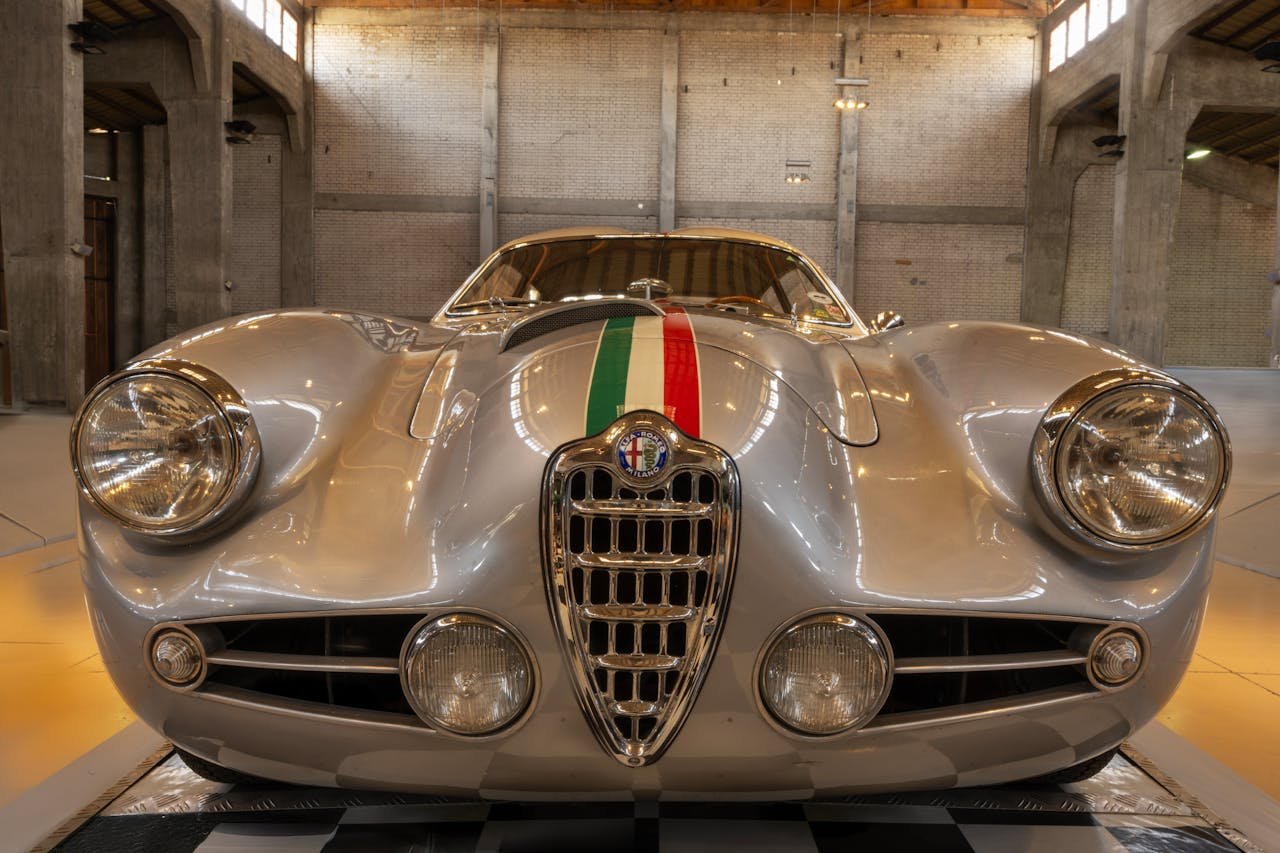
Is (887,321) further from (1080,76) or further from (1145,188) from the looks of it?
(1080,76)

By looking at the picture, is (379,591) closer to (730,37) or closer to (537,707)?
(537,707)

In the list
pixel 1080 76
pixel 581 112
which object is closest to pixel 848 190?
pixel 1080 76

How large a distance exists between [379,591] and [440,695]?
158 millimetres

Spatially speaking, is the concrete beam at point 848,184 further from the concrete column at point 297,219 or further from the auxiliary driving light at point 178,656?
the auxiliary driving light at point 178,656

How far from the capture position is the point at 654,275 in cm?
284

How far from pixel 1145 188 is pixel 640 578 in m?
14.7

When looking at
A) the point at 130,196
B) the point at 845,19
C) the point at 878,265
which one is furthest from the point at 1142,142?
the point at 130,196

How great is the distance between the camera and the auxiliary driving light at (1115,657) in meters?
1.32

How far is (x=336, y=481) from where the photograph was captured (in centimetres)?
146

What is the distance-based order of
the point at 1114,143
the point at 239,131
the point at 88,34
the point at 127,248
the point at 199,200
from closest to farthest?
the point at 88,34
the point at 199,200
the point at 1114,143
the point at 239,131
the point at 127,248

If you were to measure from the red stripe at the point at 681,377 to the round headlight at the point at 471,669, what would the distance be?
363 mm

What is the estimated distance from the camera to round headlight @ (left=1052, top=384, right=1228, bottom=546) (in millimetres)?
1317

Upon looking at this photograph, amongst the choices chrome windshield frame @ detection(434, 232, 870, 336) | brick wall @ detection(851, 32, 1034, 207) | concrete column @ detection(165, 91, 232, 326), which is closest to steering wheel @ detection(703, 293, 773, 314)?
chrome windshield frame @ detection(434, 232, 870, 336)

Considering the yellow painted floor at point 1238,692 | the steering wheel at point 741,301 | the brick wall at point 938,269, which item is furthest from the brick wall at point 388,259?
the yellow painted floor at point 1238,692
